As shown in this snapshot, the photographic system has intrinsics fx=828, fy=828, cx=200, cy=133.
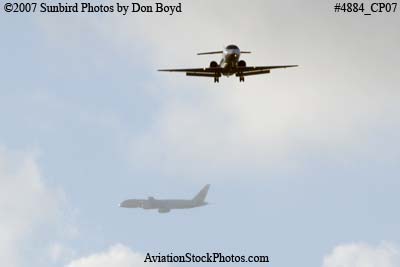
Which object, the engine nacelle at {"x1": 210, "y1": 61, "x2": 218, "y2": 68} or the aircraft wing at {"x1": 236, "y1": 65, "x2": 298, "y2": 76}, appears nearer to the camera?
the aircraft wing at {"x1": 236, "y1": 65, "x2": 298, "y2": 76}

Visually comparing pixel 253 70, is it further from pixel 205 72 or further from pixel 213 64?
pixel 205 72

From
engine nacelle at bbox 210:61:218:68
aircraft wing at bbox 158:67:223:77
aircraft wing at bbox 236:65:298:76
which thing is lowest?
aircraft wing at bbox 236:65:298:76

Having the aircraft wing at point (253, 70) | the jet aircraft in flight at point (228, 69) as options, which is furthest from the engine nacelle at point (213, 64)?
the aircraft wing at point (253, 70)

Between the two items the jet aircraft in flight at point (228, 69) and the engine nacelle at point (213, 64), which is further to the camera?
the engine nacelle at point (213, 64)

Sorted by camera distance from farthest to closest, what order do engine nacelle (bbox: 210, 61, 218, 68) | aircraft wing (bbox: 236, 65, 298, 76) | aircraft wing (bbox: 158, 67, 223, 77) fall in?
engine nacelle (bbox: 210, 61, 218, 68) < aircraft wing (bbox: 158, 67, 223, 77) < aircraft wing (bbox: 236, 65, 298, 76)

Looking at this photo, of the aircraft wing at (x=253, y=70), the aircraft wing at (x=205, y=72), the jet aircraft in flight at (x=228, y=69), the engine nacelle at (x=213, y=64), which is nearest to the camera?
the jet aircraft in flight at (x=228, y=69)

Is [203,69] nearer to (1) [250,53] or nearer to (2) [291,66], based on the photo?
(1) [250,53]

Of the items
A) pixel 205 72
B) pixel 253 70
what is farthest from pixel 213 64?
pixel 253 70

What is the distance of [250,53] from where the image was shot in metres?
116

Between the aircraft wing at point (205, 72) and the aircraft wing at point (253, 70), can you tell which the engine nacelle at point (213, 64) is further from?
the aircraft wing at point (253, 70)

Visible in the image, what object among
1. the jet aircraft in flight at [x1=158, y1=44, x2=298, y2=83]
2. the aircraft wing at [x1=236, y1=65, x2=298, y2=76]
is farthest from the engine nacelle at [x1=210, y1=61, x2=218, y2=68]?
the aircraft wing at [x1=236, y1=65, x2=298, y2=76]

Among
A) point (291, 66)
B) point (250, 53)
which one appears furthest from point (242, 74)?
point (291, 66)

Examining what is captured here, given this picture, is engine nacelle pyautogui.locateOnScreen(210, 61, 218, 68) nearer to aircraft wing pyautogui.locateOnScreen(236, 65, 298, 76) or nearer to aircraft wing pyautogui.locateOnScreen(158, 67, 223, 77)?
aircraft wing pyautogui.locateOnScreen(158, 67, 223, 77)

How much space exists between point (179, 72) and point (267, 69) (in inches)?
492
